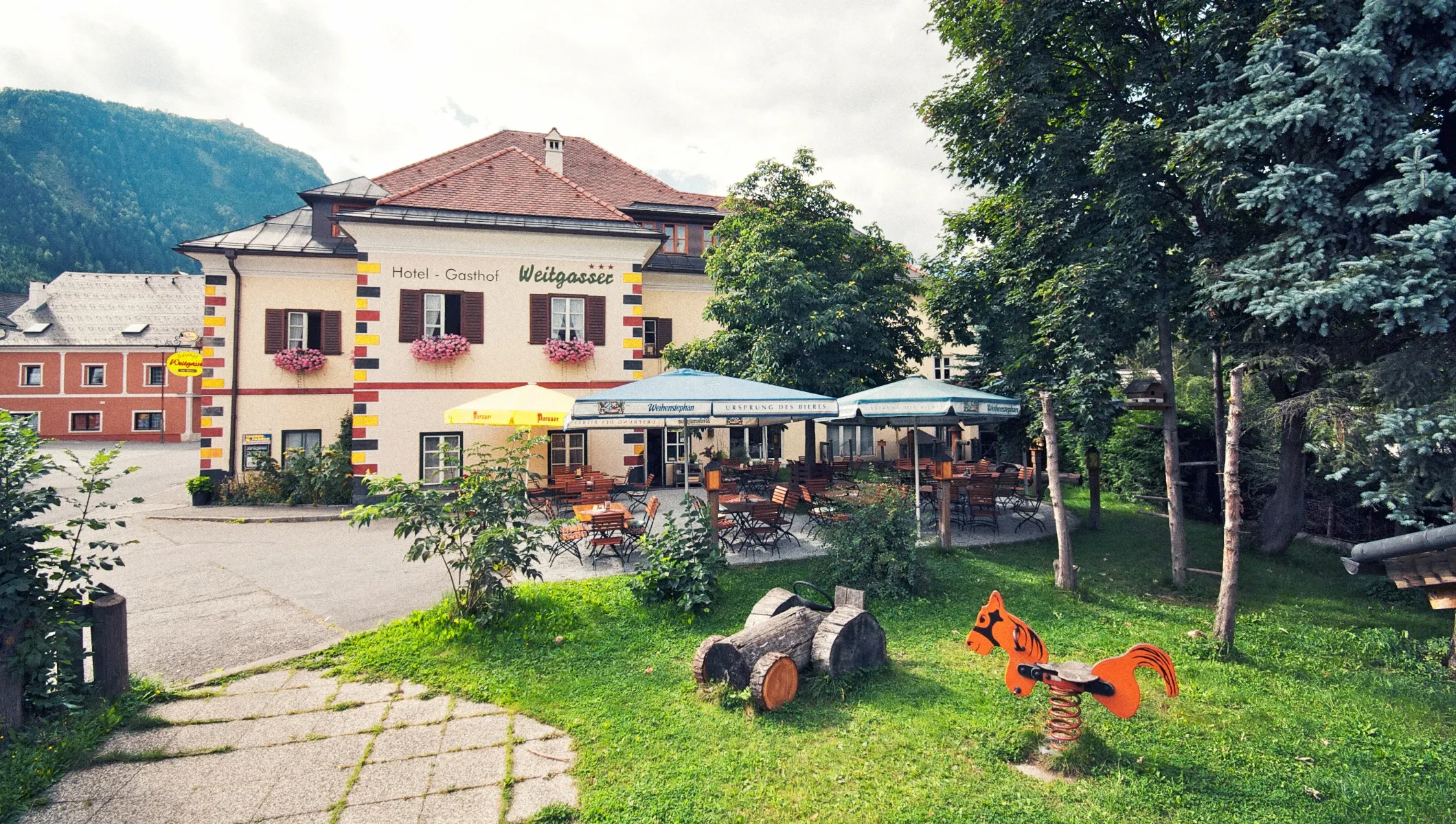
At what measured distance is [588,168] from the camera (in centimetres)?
2183

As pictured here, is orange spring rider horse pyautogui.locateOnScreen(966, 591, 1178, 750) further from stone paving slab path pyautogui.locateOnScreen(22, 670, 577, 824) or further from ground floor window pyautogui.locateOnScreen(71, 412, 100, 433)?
ground floor window pyautogui.locateOnScreen(71, 412, 100, 433)

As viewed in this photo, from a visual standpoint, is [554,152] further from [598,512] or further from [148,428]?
[148,428]

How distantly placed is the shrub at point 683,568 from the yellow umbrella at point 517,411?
5.14 metres

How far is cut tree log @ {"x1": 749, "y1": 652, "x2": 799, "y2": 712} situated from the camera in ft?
16.1

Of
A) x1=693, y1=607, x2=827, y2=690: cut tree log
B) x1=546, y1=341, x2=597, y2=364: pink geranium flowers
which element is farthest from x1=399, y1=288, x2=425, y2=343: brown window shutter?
x1=693, y1=607, x2=827, y2=690: cut tree log

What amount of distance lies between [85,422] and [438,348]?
36.7 meters

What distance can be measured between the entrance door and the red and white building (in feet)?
112

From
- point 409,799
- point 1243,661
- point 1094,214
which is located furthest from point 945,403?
point 409,799

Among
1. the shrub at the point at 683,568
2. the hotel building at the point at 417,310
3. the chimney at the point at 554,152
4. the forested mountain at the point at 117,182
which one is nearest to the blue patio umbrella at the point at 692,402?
the shrub at the point at 683,568

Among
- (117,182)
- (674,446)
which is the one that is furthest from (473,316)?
(117,182)

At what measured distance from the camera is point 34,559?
14.6 feet

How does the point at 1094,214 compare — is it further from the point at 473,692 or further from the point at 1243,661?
the point at 473,692

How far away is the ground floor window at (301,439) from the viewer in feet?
54.4

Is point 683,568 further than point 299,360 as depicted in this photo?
No
